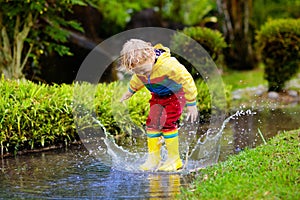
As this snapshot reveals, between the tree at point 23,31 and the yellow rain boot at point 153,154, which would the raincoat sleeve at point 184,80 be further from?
the tree at point 23,31

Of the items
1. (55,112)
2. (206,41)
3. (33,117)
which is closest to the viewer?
(33,117)

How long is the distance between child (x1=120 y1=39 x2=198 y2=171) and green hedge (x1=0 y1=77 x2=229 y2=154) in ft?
5.51

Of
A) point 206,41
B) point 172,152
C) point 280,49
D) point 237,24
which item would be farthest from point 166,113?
point 237,24

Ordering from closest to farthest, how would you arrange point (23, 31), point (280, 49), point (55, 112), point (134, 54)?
point (134, 54) → point (55, 112) → point (23, 31) → point (280, 49)

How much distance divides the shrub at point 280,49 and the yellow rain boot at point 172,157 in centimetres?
546

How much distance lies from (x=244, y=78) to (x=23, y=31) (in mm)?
5838

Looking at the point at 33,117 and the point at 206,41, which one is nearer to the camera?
the point at 33,117

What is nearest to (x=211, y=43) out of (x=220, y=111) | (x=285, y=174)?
(x=220, y=111)

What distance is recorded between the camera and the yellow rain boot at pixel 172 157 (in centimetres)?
531

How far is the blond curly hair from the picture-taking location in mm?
4977

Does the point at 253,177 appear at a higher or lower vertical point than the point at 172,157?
lower

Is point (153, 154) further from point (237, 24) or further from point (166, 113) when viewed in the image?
point (237, 24)

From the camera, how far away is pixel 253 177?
459cm

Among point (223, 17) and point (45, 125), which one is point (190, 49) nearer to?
point (45, 125)
